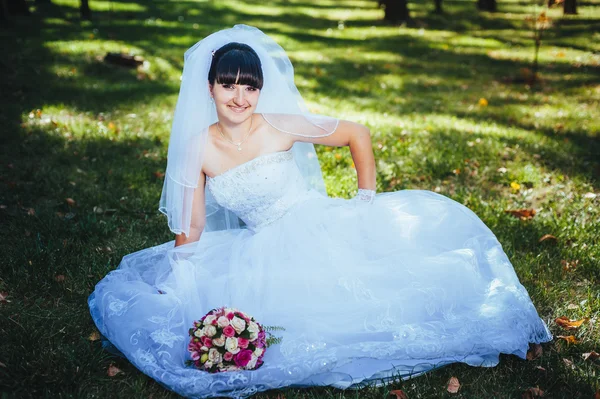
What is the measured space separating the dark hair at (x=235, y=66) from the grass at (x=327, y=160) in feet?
6.53

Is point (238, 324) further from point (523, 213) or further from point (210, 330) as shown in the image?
point (523, 213)

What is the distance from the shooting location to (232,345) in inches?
113

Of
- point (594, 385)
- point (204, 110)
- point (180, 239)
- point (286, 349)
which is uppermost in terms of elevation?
point (204, 110)

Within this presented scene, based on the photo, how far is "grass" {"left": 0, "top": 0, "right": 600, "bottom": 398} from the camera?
326 cm

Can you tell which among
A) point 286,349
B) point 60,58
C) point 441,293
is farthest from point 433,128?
point 60,58

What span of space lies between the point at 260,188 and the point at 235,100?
70 cm

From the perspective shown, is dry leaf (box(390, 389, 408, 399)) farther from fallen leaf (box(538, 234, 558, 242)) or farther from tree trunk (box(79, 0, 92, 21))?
tree trunk (box(79, 0, 92, 21))

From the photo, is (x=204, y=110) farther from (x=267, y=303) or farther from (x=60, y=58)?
(x=60, y=58)

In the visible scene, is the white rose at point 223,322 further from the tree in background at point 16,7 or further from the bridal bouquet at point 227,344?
the tree in background at point 16,7

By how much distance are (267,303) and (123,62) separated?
30.7ft

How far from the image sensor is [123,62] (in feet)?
36.5

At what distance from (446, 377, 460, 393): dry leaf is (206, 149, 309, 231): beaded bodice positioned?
1712 mm

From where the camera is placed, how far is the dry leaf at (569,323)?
11.9ft

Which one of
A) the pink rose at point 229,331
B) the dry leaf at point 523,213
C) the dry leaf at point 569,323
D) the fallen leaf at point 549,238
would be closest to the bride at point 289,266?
the pink rose at point 229,331
